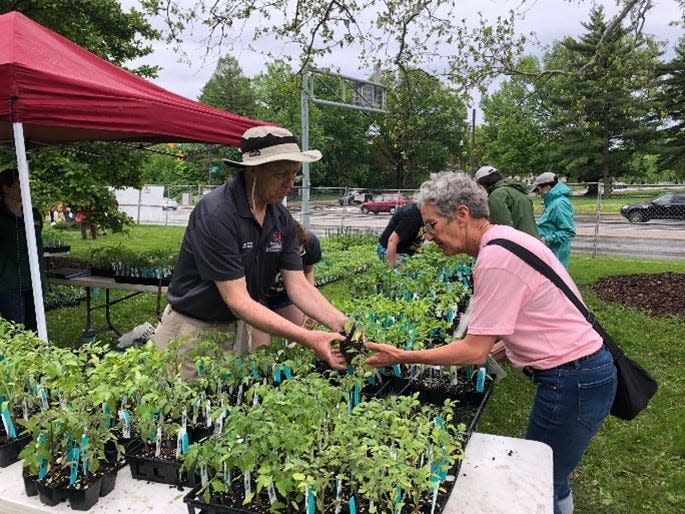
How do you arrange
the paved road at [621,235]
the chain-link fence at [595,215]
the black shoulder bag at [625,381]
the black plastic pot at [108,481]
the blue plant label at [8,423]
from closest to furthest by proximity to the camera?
the black plastic pot at [108,481] → the blue plant label at [8,423] → the black shoulder bag at [625,381] → the paved road at [621,235] → the chain-link fence at [595,215]

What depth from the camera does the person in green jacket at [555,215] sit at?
5.97 m

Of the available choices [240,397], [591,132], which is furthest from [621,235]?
[591,132]

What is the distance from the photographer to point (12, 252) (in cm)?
440

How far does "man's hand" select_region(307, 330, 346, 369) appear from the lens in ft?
7.20

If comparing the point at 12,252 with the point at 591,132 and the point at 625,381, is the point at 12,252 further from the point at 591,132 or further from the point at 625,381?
the point at 591,132

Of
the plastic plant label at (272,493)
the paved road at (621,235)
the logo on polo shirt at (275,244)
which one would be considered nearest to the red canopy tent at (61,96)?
the logo on polo shirt at (275,244)

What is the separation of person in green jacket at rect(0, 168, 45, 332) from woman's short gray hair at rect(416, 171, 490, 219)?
3.56 metres

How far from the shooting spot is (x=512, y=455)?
1.89 metres

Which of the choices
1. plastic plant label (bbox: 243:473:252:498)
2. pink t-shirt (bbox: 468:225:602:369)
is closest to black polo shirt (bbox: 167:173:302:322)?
plastic plant label (bbox: 243:473:252:498)

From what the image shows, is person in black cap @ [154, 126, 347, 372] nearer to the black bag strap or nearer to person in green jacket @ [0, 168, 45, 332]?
the black bag strap

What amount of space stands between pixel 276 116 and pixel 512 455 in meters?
39.6

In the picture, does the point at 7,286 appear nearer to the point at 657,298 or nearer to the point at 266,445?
the point at 266,445

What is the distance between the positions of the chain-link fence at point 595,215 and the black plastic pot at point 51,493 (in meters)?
7.29

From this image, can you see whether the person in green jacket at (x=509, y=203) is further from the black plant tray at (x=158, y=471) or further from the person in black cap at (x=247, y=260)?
the black plant tray at (x=158, y=471)
